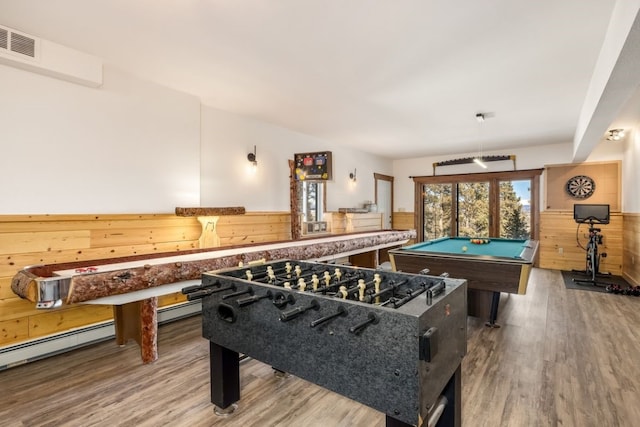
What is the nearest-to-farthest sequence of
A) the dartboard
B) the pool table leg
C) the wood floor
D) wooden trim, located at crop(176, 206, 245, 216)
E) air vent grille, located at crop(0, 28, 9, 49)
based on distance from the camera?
the wood floor → air vent grille, located at crop(0, 28, 9, 49) → the pool table leg → wooden trim, located at crop(176, 206, 245, 216) → the dartboard

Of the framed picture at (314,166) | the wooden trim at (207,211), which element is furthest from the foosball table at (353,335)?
the framed picture at (314,166)

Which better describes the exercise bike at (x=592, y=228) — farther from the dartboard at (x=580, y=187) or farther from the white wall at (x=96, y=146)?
the white wall at (x=96, y=146)

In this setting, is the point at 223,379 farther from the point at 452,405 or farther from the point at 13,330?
the point at 13,330

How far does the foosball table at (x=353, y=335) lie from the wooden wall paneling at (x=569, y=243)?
6.30 metres

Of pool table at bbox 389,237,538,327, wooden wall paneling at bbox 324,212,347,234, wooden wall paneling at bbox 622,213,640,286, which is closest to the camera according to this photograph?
pool table at bbox 389,237,538,327

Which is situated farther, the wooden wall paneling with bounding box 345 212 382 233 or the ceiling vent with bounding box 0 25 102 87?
the wooden wall paneling with bounding box 345 212 382 233

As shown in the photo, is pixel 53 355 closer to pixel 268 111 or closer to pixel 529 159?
pixel 268 111

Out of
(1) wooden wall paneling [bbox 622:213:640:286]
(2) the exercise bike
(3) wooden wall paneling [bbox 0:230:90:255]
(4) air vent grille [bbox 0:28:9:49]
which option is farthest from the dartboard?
(4) air vent grille [bbox 0:28:9:49]

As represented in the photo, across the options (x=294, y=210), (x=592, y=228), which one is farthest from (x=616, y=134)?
(x=294, y=210)

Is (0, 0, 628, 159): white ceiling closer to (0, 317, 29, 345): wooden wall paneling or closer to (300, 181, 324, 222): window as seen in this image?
(300, 181, 324, 222): window

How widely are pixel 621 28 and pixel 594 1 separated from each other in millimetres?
297

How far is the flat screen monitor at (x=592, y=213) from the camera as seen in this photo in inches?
223

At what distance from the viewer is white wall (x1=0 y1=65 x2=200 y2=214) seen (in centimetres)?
270

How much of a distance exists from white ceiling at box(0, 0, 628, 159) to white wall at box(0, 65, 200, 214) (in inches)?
12.5
